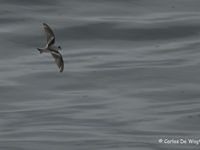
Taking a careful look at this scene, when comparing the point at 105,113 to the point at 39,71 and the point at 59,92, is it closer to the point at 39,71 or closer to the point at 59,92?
the point at 59,92

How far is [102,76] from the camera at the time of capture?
23422mm

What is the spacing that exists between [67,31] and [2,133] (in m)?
7.22

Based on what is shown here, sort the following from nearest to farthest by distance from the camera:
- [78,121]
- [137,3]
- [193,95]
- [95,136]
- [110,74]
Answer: [95,136] → [78,121] → [193,95] → [110,74] → [137,3]

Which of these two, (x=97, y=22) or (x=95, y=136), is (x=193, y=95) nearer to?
(x=95, y=136)

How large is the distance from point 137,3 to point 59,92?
21.0 feet

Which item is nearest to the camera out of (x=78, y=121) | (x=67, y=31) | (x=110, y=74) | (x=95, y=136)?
(x=95, y=136)

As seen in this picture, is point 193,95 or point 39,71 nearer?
point 193,95

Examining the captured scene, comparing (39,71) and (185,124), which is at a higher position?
(39,71)

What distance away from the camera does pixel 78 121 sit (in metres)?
20.0

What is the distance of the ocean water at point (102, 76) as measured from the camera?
1891 centimetres

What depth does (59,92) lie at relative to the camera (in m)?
22.3

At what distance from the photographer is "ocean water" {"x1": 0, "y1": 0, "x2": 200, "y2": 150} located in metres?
18.9

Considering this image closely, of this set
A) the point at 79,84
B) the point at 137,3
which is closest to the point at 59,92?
the point at 79,84

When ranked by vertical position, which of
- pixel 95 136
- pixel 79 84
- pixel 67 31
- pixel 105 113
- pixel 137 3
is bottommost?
pixel 95 136
